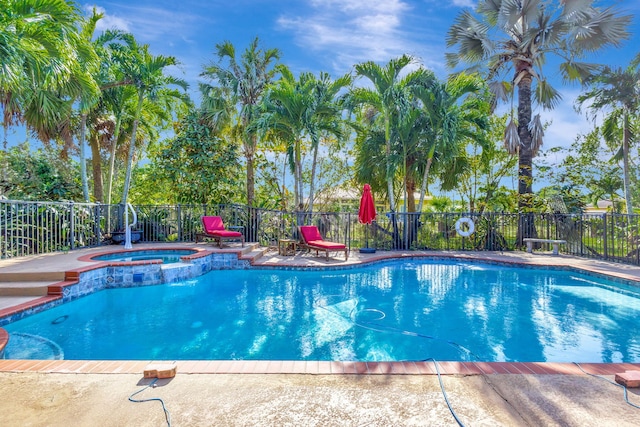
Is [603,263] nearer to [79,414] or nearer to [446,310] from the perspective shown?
[446,310]

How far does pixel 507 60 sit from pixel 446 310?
11967 mm

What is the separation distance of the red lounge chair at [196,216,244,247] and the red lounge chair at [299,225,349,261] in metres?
1.97

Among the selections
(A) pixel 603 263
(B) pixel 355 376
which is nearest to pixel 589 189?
(A) pixel 603 263

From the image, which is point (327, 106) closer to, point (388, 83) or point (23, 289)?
point (388, 83)

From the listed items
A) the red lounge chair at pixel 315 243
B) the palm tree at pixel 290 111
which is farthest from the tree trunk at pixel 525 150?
the palm tree at pixel 290 111

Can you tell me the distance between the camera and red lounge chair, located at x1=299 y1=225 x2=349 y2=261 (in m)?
9.62

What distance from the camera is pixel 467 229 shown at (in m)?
11.9

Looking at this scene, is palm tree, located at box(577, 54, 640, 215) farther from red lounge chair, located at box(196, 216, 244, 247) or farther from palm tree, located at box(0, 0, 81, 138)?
palm tree, located at box(0, 0, 81, 138)

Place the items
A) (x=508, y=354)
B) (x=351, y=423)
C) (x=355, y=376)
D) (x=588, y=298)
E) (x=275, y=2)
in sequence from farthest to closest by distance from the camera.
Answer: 1. (x=275, y=2)
2. (x=588, y=298)
3. (x=508, y=354)
4. (x=355, y=376)
5. (x=351, y=423)

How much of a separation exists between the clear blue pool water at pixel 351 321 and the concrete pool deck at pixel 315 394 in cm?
105

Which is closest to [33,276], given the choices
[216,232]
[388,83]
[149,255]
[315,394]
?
[149,255]

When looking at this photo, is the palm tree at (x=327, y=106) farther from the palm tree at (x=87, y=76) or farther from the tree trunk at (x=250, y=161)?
the palm tree at (x=87, y=76)

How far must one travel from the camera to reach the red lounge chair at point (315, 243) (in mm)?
9617

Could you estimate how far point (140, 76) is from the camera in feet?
38.1
